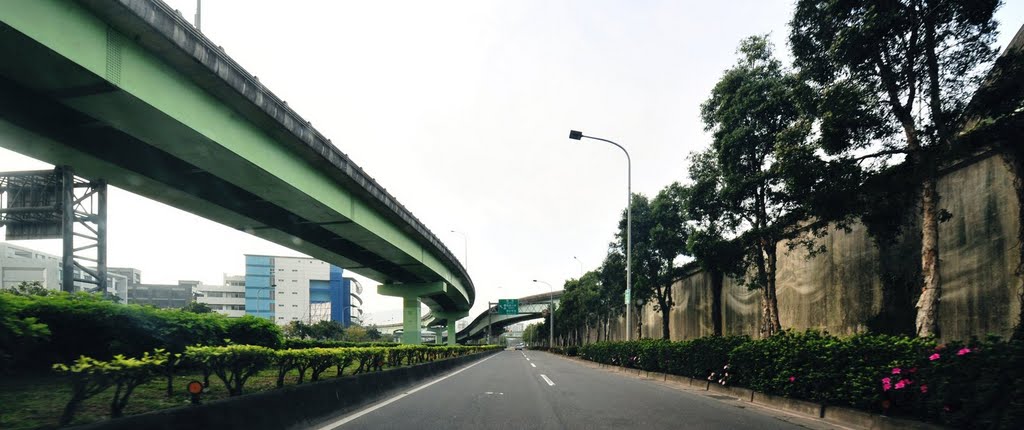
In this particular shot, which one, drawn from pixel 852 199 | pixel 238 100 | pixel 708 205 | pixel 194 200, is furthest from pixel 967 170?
pixel 194 200

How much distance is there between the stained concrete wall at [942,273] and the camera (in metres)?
11.0

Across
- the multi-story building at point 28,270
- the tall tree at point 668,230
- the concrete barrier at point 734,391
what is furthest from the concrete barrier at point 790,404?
the multi-story building at point 28,270

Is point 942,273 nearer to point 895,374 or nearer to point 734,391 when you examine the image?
A: point 734,391

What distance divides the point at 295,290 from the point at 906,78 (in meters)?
114

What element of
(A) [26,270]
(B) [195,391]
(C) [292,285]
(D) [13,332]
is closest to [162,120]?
(D) [13,332]

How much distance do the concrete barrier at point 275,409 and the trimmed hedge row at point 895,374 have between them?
24.7 feet

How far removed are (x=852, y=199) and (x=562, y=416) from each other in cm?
780

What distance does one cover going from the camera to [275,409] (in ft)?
23.2

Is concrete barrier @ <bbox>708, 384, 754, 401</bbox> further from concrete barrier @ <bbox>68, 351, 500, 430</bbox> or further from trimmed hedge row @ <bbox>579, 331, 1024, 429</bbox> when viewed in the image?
concrete barrier @ <bbox>68, 351, 500, 430</bbox>

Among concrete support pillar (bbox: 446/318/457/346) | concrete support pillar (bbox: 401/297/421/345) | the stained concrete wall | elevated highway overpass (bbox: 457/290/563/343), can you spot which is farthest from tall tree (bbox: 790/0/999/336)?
elevated highway overpass (bbox: 457/290/563/343)

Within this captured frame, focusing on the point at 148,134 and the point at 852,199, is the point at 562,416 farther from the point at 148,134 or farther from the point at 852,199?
the point at 148,134

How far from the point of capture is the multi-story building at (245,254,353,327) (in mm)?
103062

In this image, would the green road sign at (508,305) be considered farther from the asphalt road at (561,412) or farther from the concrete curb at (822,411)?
the asphalt road at (561,412)

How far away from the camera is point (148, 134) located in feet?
35.8
